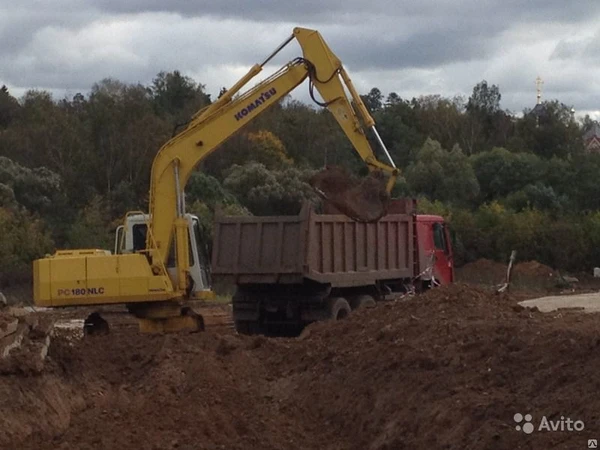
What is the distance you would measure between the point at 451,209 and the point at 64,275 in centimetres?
3271

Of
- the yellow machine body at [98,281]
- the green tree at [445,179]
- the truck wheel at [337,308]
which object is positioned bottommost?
the truck wheel at [337,308]

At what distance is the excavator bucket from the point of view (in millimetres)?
19344

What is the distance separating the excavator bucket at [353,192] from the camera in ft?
63.5

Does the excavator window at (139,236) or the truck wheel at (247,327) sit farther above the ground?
the excavator window at (139,236)

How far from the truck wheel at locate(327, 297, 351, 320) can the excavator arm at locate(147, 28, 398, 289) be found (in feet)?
7.45

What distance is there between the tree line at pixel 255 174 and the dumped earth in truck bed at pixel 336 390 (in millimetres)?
23251

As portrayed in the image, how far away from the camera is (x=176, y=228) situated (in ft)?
61.7

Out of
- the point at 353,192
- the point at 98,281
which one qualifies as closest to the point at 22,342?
the point at 98,281

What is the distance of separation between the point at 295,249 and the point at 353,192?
1.43 m

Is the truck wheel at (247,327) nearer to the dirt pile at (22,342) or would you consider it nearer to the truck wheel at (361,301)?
the truck wheel at (361,301)

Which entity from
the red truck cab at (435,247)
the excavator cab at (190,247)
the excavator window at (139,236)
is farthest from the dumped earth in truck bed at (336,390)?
the red truck cab at (435,247)

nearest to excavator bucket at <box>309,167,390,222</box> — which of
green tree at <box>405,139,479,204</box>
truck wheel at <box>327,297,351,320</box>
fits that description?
truck wheel at <box>327,297,351,320</box>

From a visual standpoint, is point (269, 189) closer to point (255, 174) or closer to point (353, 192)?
point (255, 174)

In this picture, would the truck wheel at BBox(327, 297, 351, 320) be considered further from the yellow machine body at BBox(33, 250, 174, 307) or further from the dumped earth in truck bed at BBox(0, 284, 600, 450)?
the dumped earth in truck bed at BBox(0, 284, 600, 450)
